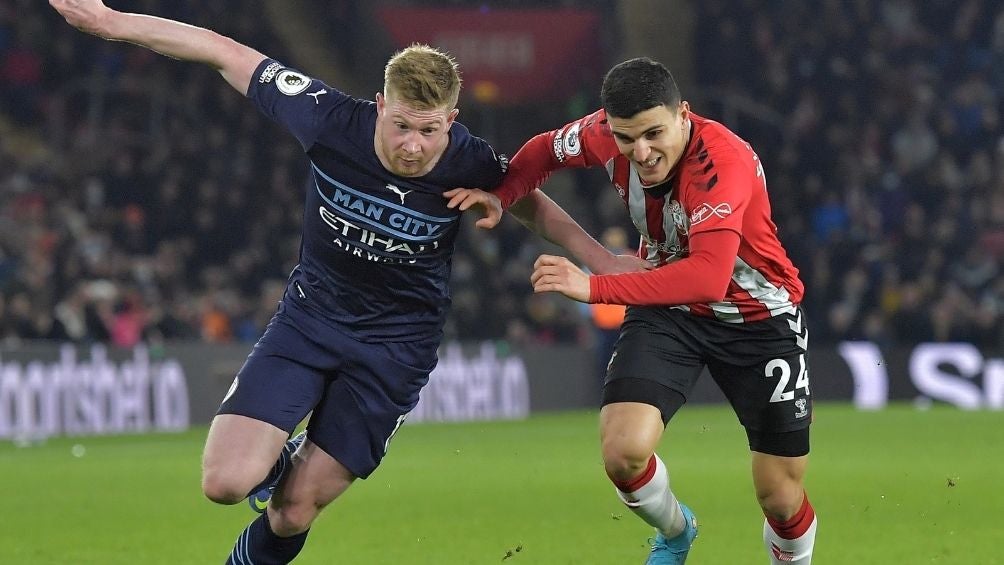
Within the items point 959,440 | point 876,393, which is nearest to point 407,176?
point 959,440

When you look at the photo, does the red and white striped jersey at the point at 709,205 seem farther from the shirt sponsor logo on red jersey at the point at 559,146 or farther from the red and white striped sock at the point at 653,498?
the red and white striped sock at the point at 653,498

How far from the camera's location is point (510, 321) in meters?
20.4

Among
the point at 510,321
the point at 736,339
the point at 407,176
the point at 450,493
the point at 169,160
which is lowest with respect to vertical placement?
the point at 510,321

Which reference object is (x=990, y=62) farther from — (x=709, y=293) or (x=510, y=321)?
(x=709, y=293)

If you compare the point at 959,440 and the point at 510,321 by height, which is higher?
the point at 959,440

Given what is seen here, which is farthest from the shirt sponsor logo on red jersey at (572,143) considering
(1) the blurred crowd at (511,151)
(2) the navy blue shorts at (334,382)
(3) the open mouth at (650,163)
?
(1) the blurred crowd at (511,151)

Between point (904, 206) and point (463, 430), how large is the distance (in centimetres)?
829

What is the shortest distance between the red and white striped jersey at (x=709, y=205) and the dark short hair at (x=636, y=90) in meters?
0.28

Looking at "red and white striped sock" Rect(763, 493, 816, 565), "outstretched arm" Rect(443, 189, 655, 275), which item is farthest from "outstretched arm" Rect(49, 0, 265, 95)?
"red and white striped sock" Rect(763, 493, 816, 565)

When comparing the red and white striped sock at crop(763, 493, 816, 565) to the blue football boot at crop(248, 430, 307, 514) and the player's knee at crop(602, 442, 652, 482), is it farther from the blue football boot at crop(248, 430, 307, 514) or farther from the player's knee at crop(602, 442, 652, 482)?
the blue football boot at crop(248, 430, 307, 514)

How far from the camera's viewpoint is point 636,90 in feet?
18.6

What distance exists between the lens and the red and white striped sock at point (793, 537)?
623cm

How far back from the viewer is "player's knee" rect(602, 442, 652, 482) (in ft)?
19.4

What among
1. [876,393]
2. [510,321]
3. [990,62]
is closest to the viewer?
[876,393]
